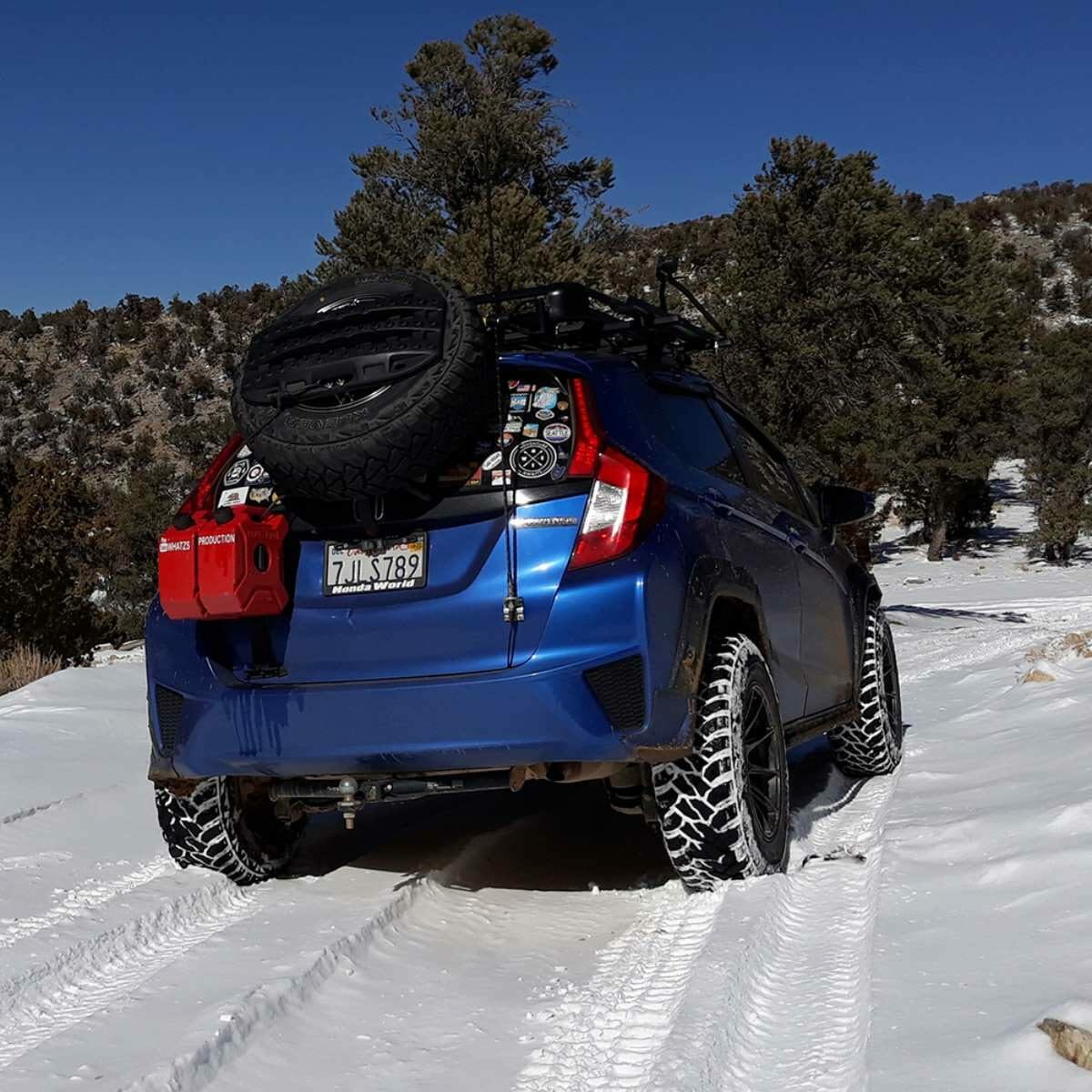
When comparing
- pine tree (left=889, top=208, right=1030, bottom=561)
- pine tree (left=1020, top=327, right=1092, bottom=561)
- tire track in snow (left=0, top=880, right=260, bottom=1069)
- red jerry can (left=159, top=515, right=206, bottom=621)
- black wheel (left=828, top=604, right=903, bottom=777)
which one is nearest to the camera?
tire track in snow (left=0, top=880, right=260, bottom=1069)

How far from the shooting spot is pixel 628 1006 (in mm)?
2777

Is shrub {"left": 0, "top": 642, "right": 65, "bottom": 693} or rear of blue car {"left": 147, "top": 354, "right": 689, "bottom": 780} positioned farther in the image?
shrub {"left": 0, "top": 642, "right": 65, "bottom": 693}

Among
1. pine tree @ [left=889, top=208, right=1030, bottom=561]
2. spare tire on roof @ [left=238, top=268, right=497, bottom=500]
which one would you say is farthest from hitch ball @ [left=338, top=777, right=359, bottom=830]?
pine tree @ [left=889, top=208, right=1030, bottom=561]

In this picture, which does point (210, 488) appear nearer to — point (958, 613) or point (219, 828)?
point (219, 828)

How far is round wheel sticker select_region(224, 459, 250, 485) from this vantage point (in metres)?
3.80

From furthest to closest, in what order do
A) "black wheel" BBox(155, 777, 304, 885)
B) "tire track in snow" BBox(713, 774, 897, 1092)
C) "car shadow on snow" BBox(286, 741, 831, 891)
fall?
"car shadow on snow" BBox(286, 741, 831, 891) < "black wheel" BBox(155, 777, 304, 885) < "tire track in snow" BBox(713, 774, 897, 1092)

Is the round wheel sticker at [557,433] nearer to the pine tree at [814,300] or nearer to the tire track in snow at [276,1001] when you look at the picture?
the tire track in snow at [276,1001]

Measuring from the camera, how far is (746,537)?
402 cm

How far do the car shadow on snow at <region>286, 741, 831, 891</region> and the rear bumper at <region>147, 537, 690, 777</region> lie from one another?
28.0 inches

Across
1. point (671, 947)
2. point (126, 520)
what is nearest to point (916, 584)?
point (126, 520)

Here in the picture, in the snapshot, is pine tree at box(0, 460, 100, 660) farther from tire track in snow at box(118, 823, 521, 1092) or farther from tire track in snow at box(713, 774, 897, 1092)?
tire track in snow at box(713, 774, 897, 1092)

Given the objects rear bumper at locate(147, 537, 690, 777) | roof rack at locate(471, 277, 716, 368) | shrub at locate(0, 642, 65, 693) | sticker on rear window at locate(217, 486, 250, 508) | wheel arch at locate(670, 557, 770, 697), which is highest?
roof rack at locate(471, 277, 716, 368)

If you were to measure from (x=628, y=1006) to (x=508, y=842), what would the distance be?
1701 mm

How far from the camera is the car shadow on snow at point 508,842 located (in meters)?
A: 4.00
